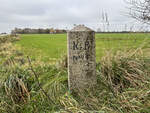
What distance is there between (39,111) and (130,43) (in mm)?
2471

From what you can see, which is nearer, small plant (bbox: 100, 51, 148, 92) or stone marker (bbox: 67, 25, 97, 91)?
stone marker (bbox: 67, 25, 97, 91)

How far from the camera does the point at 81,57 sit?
7.91 feet

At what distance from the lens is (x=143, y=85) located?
227 cm

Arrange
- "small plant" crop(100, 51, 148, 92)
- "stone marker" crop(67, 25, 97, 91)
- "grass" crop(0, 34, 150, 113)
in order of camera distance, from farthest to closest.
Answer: "small plant" crop(100, 51, 148, 92)
"stone marker" crop(67, 25, 97, 91)
"grass" crop(0, 34, 150, 113)

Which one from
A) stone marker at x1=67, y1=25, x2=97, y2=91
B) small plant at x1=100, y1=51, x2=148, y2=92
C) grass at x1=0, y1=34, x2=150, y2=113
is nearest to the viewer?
grass at x1=0, y1=34, x2=150, y2=113

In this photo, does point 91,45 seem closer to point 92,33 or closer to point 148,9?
point 92,33

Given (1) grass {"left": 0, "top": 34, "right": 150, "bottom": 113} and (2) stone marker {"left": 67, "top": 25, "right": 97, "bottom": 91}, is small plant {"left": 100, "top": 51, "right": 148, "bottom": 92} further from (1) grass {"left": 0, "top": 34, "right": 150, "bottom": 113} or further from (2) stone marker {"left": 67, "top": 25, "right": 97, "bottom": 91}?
A: (2) stone marker {"left": 67, "top": 25, "right": 97, "bottom": 91}

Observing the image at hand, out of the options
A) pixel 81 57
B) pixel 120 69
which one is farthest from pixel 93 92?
pixel 120 69

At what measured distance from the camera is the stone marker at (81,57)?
237cm

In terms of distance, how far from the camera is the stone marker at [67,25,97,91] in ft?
7.77

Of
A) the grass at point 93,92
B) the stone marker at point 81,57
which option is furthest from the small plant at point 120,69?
the stone marker at point 81,57

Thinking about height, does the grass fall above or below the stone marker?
below

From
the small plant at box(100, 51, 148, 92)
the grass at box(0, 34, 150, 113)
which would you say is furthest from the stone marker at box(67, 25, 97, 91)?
the small plant at box(100, 51, 148, 92)

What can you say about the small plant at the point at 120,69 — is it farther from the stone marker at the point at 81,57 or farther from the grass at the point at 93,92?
the stone marker at the point at 81,57
